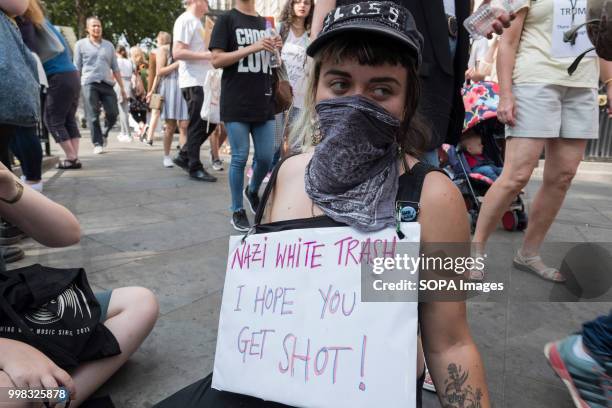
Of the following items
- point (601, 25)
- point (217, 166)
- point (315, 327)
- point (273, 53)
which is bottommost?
point (217, 166)

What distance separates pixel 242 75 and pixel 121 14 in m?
25.9

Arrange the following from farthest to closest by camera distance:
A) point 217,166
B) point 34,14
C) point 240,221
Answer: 1. point 217,166
2. point 240,221
3. point 34,14

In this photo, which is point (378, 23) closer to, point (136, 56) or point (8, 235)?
point (8, 235)

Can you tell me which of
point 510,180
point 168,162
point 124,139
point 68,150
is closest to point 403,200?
point 510,180

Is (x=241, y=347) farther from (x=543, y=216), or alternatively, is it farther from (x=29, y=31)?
(x=29, y=31)

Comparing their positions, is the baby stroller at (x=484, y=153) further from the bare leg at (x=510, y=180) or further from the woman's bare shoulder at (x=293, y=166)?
the woman's bare shoulder at (x=293, y=166)

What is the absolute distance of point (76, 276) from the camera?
5.55 ft

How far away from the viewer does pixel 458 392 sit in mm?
1121

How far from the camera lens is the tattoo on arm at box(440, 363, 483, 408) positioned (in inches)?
43.9

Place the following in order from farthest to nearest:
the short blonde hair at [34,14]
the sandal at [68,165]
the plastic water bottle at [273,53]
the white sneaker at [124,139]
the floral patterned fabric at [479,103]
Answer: the white sneaker at [124,139] < the sandal at [68,165] < the floral patterned fabric at [479,103] < the plastic water bottle at [273,53] < the short blonde hair at [34,14]

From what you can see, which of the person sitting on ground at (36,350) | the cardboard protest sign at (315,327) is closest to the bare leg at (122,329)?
the person sitting on ground at (36,350)

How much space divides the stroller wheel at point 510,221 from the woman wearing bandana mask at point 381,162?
3.17 meters

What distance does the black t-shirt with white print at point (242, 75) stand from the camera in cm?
372

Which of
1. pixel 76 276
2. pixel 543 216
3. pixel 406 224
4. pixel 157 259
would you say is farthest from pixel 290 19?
pixel 406 224
